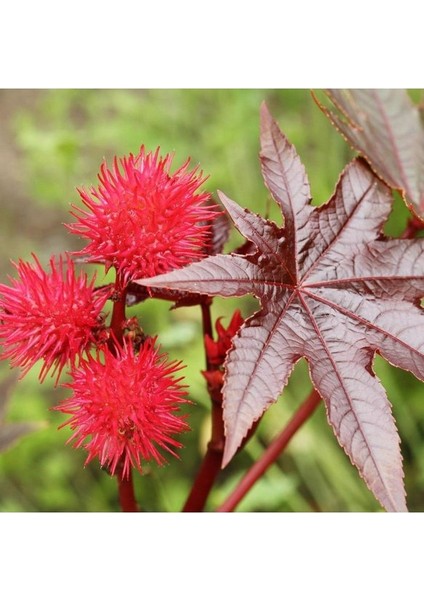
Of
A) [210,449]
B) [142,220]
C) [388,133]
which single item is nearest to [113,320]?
[142,220]

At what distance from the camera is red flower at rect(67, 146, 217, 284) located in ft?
2.85

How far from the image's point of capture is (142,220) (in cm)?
87

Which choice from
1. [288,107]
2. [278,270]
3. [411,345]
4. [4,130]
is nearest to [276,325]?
[278,270]

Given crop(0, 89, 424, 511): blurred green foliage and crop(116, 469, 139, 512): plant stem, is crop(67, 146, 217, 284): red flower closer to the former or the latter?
crop(116, 469, 139, 512): plant stem

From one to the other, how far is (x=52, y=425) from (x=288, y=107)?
1.47 metres

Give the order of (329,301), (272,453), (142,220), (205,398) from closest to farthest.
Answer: (142,220) < (329,301) < (272,453) < (205,398)

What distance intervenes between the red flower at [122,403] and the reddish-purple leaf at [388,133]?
0.46 metres

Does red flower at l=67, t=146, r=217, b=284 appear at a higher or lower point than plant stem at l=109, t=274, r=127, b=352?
higher

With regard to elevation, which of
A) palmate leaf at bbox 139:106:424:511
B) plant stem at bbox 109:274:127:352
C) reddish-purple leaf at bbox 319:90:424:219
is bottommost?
plant stem at bbox 109:274:127:352

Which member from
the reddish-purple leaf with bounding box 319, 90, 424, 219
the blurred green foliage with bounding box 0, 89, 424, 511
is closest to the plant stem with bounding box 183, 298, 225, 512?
the reddish-purple leaf with bounding box 319, 90, 424, 219

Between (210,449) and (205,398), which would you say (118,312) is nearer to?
(210,449)

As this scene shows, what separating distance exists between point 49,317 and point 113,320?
0.08 metres

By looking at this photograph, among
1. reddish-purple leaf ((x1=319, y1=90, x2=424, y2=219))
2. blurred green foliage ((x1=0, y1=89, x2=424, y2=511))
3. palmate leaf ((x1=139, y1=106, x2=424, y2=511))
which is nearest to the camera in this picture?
palmate leaf ((x1=139, y1=106, x2=424, y2=511))

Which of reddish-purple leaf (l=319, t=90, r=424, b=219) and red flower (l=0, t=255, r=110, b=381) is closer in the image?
red flower (l=0, t=255, r=110, b=381)
